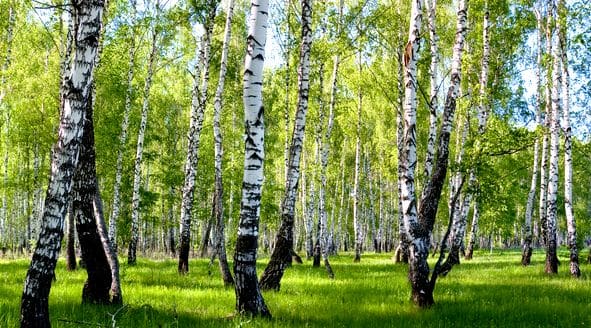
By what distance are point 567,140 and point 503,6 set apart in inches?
198

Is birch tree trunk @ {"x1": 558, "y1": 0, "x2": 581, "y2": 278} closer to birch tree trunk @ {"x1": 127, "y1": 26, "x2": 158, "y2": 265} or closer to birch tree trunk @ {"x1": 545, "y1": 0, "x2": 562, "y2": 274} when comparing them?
birch tree trunk @ {"x1": 545, "y1": 0, "x2": 562, "y2": 274}

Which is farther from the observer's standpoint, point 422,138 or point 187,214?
point 422,138

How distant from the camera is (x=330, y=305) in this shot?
30.4ft

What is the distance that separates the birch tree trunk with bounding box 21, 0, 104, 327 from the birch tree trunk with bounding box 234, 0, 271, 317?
2.63 metres

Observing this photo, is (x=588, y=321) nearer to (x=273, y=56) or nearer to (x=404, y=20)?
(x=404, y=20)

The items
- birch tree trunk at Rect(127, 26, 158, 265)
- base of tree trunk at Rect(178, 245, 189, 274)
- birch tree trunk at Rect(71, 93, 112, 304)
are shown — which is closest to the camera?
birch tree trunk at Rect(71, 93, 112, 304)

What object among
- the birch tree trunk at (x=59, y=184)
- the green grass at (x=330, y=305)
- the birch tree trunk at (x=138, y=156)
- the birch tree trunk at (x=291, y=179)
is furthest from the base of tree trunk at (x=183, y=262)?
the birch tree trunk at (x=59, y=184)

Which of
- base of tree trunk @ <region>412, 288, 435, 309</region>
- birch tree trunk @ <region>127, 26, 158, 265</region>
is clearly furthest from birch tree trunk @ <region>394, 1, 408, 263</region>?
base of tree trunk @ <region>412, 288, 435, 309</region>

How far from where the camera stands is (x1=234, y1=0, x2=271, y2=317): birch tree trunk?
7359 millimetres

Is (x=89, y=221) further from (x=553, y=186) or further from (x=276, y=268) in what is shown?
(x=553, y=186)

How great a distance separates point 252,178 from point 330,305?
10.8 ft

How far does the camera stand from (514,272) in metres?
17.7

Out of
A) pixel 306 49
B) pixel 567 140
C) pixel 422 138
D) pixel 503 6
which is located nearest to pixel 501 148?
pixel 306 49

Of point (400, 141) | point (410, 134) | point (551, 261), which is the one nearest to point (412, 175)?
point (410, 134)
